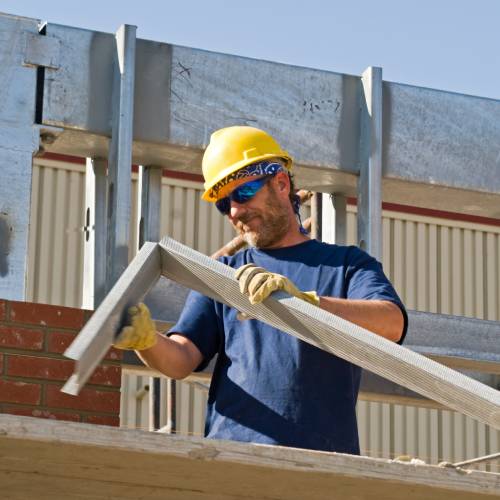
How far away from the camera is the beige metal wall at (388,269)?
13812 millimetres

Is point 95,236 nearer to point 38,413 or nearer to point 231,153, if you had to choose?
point 38,413

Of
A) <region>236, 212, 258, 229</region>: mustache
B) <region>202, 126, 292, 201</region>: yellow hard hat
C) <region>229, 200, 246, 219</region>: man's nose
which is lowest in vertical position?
<region>236, 212, 258, 229</region>: mustache

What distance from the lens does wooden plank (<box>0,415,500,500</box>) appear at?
11.2ft

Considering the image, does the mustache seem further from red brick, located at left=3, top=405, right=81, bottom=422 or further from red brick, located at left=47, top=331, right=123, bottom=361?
red brick, located at left=3, top=405, right=81, bottom=422

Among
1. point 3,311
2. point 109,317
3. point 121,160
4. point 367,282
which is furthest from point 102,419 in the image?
point 109,317

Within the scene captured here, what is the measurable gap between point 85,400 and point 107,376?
130 millimetres

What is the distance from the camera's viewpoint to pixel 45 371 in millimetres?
5395

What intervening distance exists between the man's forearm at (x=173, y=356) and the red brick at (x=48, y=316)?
31.2 inches

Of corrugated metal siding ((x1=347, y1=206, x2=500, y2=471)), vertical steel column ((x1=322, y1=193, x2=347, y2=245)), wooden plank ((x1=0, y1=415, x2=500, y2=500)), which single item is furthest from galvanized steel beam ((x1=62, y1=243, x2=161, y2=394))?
corrugated metal siding ((x1=347, y1=206, x2=500, y2=471))

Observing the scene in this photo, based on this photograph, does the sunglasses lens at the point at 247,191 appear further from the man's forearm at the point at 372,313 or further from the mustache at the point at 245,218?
the man's forearm at the point at 372,313

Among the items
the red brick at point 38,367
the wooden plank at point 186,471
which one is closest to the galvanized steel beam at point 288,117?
the red brick at point 38,367

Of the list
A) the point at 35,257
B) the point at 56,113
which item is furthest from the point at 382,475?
the point at 35,257

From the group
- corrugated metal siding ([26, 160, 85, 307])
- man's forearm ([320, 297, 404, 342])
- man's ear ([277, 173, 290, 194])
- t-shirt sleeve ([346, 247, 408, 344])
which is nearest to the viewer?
man's forearm ([320, 297, 404, 342])

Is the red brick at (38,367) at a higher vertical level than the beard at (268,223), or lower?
lower
